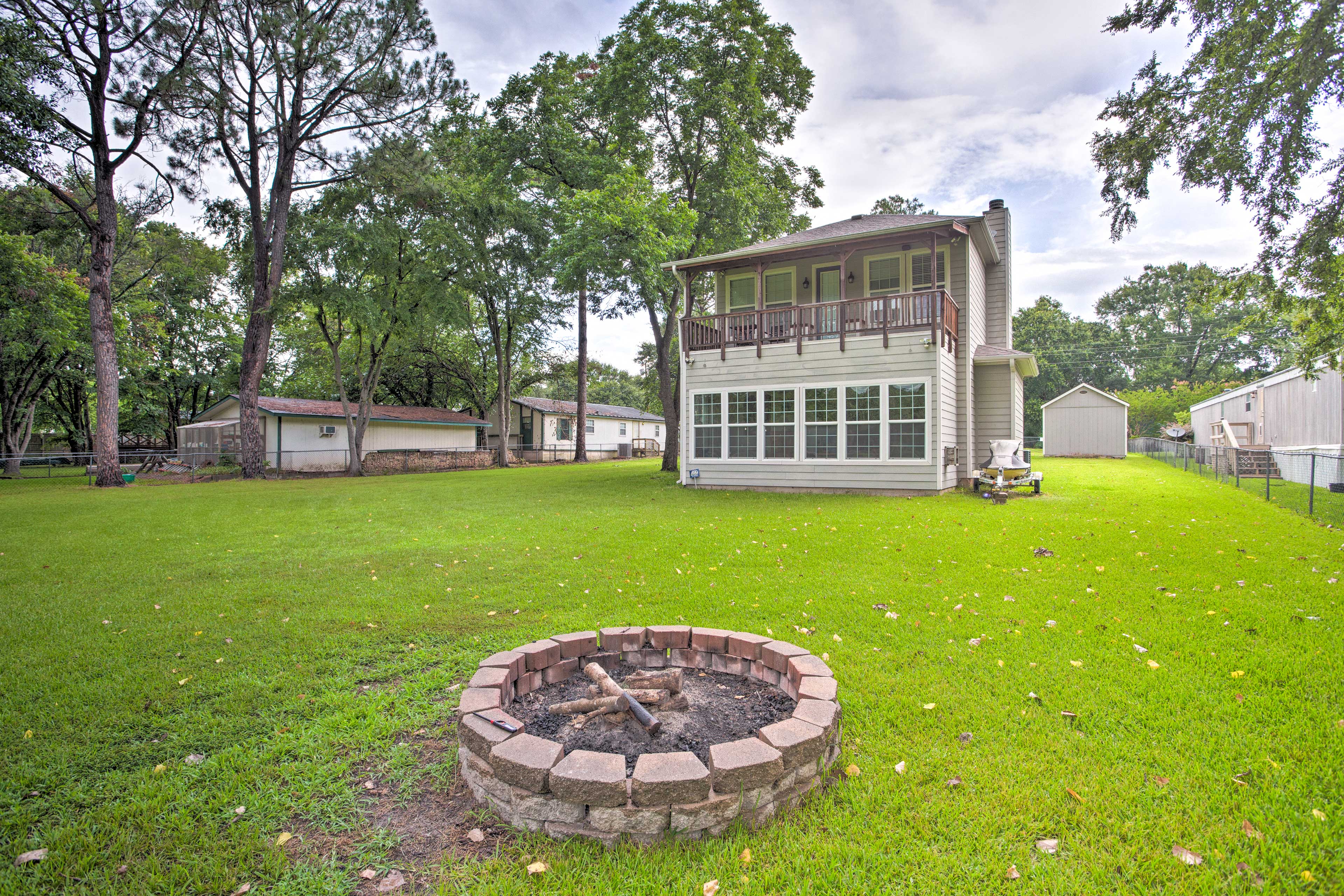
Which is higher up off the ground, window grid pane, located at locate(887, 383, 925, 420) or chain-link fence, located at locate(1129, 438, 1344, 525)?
window grid pane, located at locate(887, 383, 925, 420)

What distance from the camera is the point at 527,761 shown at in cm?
215

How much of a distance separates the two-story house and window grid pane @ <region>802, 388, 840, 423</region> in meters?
0.03

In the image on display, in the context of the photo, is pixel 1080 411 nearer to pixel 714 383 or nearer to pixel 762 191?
pixel 762 191

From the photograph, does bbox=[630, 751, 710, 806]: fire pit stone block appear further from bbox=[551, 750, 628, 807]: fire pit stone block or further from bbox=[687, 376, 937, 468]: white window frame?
bbox=[687, 376, 937, 468]: white window frame

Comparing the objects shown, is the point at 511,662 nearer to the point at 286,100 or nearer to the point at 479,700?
the point at 479,700

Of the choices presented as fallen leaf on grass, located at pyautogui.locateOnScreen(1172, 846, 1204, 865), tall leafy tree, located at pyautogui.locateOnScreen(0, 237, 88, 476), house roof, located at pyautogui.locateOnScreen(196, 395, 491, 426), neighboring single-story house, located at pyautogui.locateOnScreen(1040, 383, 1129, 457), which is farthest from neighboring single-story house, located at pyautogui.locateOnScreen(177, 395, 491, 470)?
neighboring single-story house, located at pyautogui.locateOnScreen(1040, 383, 1129, 457)

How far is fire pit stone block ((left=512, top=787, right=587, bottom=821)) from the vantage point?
2096 mm

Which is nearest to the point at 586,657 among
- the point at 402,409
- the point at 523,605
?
the point at 523,605

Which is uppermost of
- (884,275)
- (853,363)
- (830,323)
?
(884,275)

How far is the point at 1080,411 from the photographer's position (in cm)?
2689

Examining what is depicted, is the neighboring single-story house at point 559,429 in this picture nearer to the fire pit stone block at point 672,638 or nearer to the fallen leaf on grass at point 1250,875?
the fire pit stone block at point 672,638

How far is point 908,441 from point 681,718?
10569 millimetres

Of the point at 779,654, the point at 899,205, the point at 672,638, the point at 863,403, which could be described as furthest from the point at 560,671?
the point at 899,205

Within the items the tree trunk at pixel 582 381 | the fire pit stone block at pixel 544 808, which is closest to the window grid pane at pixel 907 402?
the fire pit stone block at pixel 544 808
